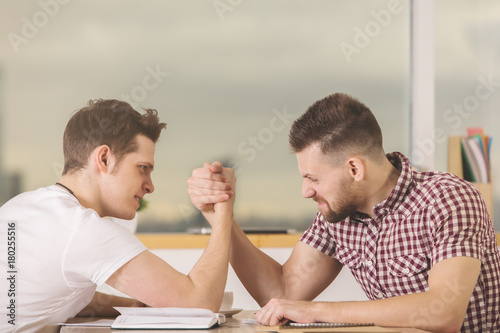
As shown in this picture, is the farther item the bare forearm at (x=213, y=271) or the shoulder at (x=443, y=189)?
the shoulder at (x=443, y=189)

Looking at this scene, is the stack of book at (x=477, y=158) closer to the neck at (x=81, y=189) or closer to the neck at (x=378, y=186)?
the neck at (x=378, y=186)

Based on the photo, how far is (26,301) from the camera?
1.34m

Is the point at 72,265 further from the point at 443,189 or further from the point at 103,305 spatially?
the point at 443,189

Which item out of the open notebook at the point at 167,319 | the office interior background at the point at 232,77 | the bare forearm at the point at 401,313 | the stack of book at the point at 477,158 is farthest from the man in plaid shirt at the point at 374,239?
the stack of book at the point at 477,158

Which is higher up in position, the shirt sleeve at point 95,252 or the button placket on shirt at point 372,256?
the shirt sleeve at point 95,252

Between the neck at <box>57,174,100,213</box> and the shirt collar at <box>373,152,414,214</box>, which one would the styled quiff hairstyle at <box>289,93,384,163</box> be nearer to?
the shirt collar at <box>373,152,414,214</box>

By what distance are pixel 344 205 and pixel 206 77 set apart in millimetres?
1640

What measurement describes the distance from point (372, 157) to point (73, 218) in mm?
892

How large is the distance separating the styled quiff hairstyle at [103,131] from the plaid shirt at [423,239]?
28.5 inches

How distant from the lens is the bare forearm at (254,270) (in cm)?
193

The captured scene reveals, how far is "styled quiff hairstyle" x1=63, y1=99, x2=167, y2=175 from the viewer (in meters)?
1.59

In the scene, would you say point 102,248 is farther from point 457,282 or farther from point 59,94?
point 59,94

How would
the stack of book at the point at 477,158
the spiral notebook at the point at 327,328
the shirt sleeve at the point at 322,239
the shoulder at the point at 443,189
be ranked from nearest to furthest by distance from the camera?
the spiral notebook at the point at 327,328, the shoulder at the point at 443,189, the shirt sleeve at the point at 322,239, the stack of book at the point at 477,158

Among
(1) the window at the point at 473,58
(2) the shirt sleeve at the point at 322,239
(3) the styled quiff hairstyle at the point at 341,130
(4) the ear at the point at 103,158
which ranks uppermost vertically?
(1) the window at the point at 473,58
